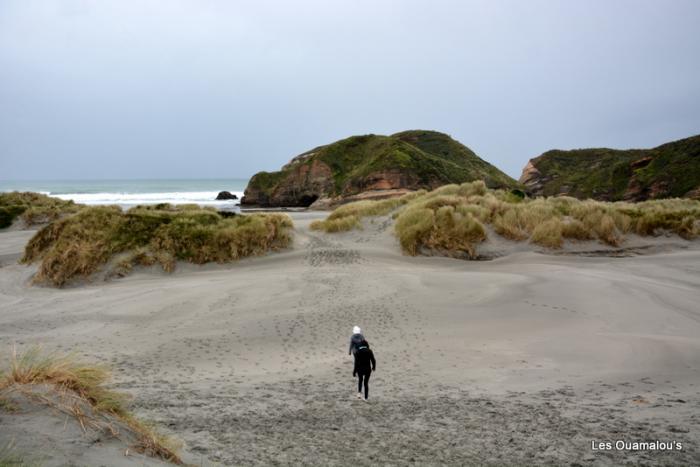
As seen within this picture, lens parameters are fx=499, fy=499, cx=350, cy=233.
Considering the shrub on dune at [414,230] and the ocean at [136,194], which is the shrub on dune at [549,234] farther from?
the ocean at [136,194]

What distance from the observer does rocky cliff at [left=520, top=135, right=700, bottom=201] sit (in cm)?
4644

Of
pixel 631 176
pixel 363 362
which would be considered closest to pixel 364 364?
pixel 363 362

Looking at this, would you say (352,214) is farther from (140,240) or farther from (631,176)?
(631,176)

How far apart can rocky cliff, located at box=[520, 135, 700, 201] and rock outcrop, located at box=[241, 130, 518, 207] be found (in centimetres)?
640

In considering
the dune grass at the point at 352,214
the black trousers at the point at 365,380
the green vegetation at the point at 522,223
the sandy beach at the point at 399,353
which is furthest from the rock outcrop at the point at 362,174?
the black trousers at the point at 365,380

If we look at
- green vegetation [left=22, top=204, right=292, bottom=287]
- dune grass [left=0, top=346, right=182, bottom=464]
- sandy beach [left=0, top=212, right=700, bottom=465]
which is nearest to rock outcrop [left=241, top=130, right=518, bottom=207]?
green vegetation [left=22, top=204, right=292, bottom=287]

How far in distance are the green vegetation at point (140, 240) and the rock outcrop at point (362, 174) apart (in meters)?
33.5

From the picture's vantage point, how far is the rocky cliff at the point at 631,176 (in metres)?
46.4

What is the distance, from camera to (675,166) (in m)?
48.5

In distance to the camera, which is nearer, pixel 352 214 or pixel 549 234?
pixel 549 234

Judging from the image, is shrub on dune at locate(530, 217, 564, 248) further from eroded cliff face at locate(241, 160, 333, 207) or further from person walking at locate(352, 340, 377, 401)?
eroded cliff face at locate(241, 160, 333, 207)

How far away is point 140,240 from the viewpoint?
17.6 metres

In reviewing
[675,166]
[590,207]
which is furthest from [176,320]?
[675,166]

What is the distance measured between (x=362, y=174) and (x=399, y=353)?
4608cm
